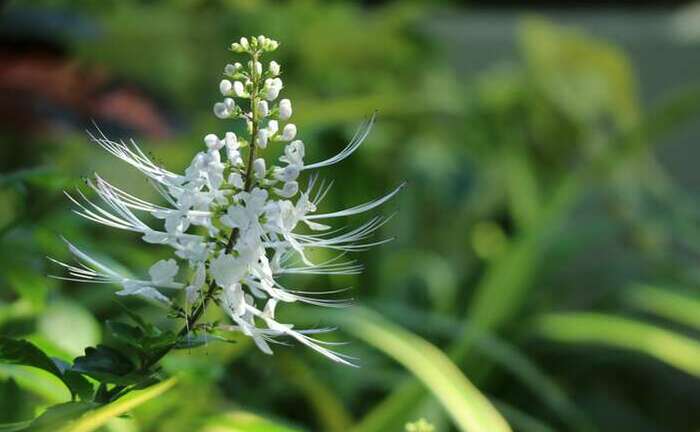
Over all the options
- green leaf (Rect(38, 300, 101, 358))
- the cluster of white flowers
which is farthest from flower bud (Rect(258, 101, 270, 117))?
green leaf (Rect(38, 300, 101, 358))

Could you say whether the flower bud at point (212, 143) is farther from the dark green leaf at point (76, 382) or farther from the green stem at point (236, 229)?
the dark green leaf at point (76, 382)

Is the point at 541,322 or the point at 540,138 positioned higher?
the point at 540,138

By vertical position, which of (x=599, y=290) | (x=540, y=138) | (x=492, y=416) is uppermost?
(x=540, y=138)

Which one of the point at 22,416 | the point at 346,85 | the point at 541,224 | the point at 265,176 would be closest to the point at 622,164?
the point at 541,224

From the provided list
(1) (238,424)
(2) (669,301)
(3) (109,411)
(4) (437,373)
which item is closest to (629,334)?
(2) (669,301)

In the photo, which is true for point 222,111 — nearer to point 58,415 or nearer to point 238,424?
point 58,415

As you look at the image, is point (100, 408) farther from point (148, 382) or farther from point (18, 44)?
point (18, 44)
